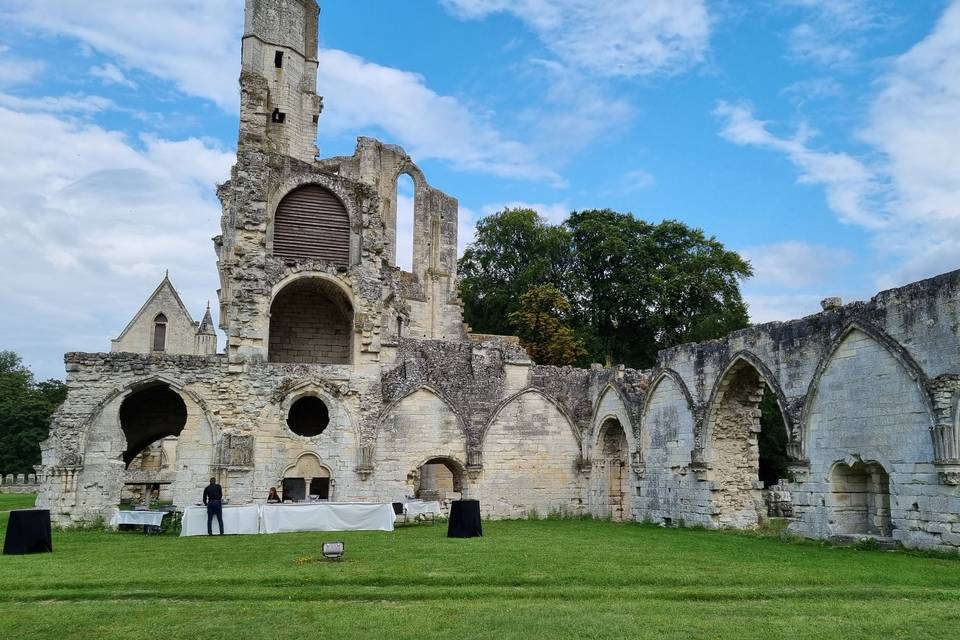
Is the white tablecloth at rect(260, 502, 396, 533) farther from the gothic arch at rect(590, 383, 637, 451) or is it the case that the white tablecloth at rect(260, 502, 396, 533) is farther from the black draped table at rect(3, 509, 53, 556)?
the gothic arch at rect(590, 383, 637, 451)

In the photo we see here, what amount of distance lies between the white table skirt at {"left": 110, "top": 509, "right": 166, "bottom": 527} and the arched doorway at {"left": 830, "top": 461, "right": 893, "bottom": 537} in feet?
41.4

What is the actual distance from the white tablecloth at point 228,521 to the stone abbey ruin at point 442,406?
3343 millimetres

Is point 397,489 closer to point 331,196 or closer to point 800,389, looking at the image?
point 331,196

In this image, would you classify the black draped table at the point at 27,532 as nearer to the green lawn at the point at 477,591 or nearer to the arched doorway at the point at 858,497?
the green lawn at the point at 477,591

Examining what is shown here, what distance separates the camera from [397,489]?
63.6ft

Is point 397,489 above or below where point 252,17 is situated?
below

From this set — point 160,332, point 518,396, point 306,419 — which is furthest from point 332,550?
point 160,332

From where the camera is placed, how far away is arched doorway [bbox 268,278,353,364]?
22938 millimetres

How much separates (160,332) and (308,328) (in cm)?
1803

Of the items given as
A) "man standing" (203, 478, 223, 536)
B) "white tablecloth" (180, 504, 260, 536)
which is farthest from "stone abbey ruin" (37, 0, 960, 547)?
"man standing" (203, 478, 223, 536)

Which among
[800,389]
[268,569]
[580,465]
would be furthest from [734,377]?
[268,569]

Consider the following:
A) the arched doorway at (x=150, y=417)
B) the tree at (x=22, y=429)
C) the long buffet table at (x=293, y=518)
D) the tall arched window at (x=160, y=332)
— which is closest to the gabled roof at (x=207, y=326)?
the tall arched window at (x=160, y=332)

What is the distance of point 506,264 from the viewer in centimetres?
4419

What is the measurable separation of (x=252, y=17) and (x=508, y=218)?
17817mm
